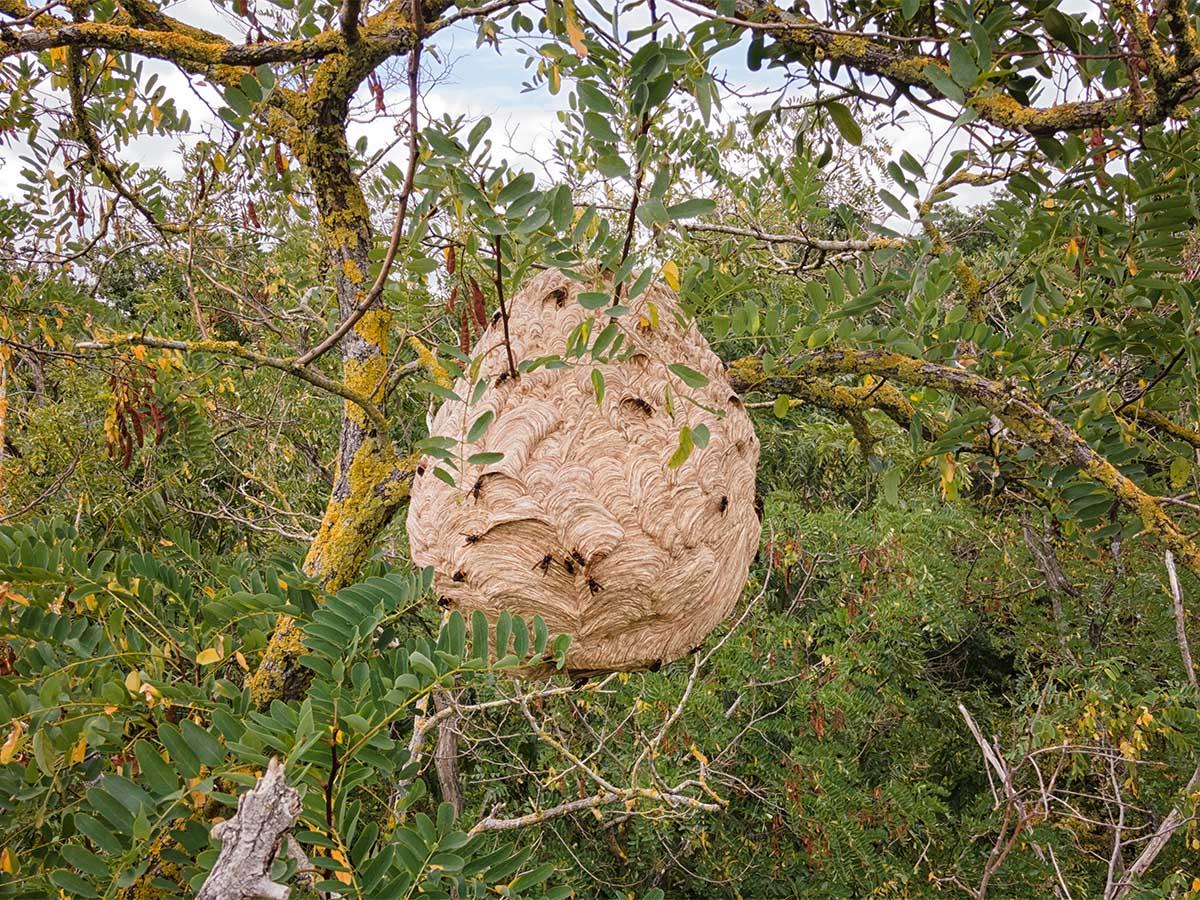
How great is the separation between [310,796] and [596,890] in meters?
3.31

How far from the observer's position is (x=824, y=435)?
9.77 feet

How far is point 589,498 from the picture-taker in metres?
1.30

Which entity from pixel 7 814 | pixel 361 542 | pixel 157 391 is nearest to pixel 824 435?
pixel 361 542

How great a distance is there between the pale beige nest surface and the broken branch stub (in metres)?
0.55

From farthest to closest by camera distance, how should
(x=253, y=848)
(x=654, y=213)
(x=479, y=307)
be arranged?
(x=479, y=307) → (x=654, y=213) → (x=253, y=848)

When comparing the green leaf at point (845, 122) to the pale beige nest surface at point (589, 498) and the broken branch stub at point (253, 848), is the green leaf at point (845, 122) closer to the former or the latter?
the pale beige nest surface at point (589, 498)

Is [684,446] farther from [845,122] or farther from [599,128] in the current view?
[845,122]

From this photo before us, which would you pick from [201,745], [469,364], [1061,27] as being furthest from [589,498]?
[1061,27]

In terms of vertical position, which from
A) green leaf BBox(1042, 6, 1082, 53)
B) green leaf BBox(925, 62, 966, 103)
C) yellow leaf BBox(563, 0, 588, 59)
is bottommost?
green leaf BBox(925, 62, 966, 103)

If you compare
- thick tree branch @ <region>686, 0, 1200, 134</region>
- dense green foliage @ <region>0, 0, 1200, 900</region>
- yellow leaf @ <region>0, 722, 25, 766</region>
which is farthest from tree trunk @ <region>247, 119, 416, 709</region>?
thick tree branch @ <region>686, 0, 1200, 134</region>

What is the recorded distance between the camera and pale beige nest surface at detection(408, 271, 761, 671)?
50.1 inches

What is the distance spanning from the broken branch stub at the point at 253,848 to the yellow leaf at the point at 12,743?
1.31 ft

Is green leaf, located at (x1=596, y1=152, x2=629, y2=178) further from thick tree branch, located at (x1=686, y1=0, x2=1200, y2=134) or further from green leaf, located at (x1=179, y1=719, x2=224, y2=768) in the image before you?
green leaf, located at (x1=179, y1=719, x2=224, y2=768)

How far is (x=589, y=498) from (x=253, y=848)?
69 centimetres
